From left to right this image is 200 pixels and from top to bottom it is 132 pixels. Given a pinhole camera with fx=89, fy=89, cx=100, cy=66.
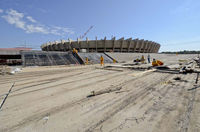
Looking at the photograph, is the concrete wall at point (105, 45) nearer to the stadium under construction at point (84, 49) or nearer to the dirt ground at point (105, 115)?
the stadium under construction at point (84, 49)

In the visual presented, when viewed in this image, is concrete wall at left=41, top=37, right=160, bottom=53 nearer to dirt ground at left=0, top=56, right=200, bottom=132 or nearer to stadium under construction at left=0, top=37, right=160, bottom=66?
stadium under construction at left=0, top=37, right=160, bottom=66

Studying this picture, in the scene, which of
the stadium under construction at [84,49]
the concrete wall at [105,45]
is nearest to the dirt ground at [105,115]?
the stadium under construction at [84,49]

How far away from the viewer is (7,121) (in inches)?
108

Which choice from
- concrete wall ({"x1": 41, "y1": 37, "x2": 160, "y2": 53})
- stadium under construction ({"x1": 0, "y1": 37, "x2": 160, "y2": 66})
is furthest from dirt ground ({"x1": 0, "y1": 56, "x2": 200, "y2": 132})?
concrete wall ({"x1": 41, "y1": 37, "x2": 160, "y2": 53})

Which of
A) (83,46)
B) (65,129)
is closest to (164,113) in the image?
(65,129)

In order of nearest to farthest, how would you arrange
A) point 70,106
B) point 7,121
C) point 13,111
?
point 7,121 < point 13,111 < point 70,106

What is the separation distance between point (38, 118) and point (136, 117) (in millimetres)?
3101

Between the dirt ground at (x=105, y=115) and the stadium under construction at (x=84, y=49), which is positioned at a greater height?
the stadium under construction at (x=84, y=49)

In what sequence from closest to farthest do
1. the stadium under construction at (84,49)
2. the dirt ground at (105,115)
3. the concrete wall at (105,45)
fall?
the dirt ground at (105,115)
the stadium under construction at (84,49)
the concrete wall at (105,45)

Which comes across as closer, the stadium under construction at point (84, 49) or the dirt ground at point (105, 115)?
the dirt ground at point (105, 115)

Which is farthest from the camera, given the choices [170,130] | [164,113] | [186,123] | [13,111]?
[13,111]

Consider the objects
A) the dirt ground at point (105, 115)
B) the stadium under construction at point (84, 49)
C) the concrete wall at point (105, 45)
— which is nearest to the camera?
the dirt ground at point (105, 115)

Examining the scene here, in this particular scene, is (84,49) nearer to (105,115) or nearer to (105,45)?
(105,45)

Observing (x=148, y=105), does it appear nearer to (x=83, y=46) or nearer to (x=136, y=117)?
(x=136, y=117)
